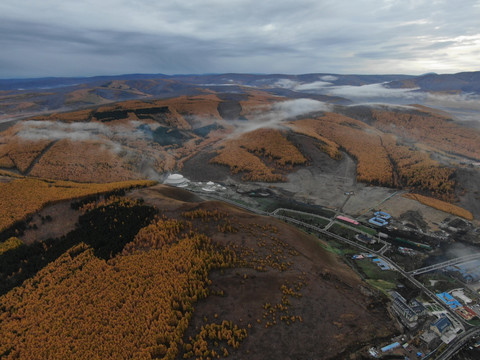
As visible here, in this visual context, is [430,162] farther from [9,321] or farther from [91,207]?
[9,321]

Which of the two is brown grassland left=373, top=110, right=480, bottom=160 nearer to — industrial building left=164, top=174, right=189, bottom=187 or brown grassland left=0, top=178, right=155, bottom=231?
industrial building left=164, top=174, right=189, bottom=187

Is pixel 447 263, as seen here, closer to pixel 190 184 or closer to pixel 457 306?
pixel 457 306

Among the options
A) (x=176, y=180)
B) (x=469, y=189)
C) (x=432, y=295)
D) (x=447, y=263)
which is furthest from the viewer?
(x=176, y=180)

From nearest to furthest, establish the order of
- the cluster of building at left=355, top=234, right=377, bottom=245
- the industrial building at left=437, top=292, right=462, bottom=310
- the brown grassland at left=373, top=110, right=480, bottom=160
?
the industrial building at left=437, top=292, right=462, bottom=310
the cluster of building at left=355, top=234, right=377, bottom=245
the brown grassland at left=373, top=110, right=480, bottom=160

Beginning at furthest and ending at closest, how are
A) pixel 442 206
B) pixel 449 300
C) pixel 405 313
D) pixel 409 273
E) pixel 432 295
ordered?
pixel 442 206 < pixel 409 273 < pixel 432 295 < pixel 449 300 < pixel 405 313

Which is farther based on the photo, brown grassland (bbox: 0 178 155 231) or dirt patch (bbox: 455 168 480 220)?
dirt patch (bbox: 455 168 480 220)

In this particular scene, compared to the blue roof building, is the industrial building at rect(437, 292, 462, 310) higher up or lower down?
lower down

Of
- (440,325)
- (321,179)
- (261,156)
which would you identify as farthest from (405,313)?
(261,156)

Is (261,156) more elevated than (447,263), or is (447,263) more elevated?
(261,156)

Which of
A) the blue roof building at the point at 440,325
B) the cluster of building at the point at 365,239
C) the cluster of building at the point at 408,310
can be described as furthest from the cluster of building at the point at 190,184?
the blue roof building at the point at 440,325

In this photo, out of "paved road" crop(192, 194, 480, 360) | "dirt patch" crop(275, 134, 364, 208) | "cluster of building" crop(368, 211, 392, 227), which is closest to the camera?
"paved road" crop(192, 194, 480, 360)

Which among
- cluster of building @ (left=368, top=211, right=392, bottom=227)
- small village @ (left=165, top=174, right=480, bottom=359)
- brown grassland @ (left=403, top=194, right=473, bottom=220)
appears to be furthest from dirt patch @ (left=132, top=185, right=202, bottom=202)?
brown grassland @ (left=403, top=194, right=473, bottom=220)

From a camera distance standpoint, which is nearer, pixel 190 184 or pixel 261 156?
pixel 190 184
